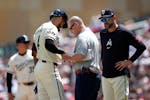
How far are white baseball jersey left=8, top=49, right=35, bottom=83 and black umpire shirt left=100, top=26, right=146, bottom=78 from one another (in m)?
2.03

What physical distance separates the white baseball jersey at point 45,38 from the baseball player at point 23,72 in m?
1.49

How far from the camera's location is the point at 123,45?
9.74 meters

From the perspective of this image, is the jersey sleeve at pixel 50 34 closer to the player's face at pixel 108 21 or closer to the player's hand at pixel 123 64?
the player's face at pixel 108 21

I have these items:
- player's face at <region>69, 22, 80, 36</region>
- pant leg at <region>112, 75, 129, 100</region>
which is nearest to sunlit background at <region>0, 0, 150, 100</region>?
player's face at <region>69, 22, 80, 36</region>

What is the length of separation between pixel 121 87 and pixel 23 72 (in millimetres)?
2379

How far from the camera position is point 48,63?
32.7 ft

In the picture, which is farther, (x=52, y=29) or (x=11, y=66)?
(x=11, y=66)

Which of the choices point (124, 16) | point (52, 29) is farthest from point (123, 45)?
point (124, 16)

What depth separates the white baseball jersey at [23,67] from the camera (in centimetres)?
1148

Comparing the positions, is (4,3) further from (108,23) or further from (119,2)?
(108,23)

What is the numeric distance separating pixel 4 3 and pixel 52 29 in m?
29.0

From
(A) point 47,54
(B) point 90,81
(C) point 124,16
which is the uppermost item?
(A) point 47,54

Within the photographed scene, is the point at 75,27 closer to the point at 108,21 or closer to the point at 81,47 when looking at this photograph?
the point at 81,47

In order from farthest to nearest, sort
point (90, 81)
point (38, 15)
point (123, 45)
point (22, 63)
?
point (38, 15) → point (22, 63) → point (90, 81) → point (123, 45)
